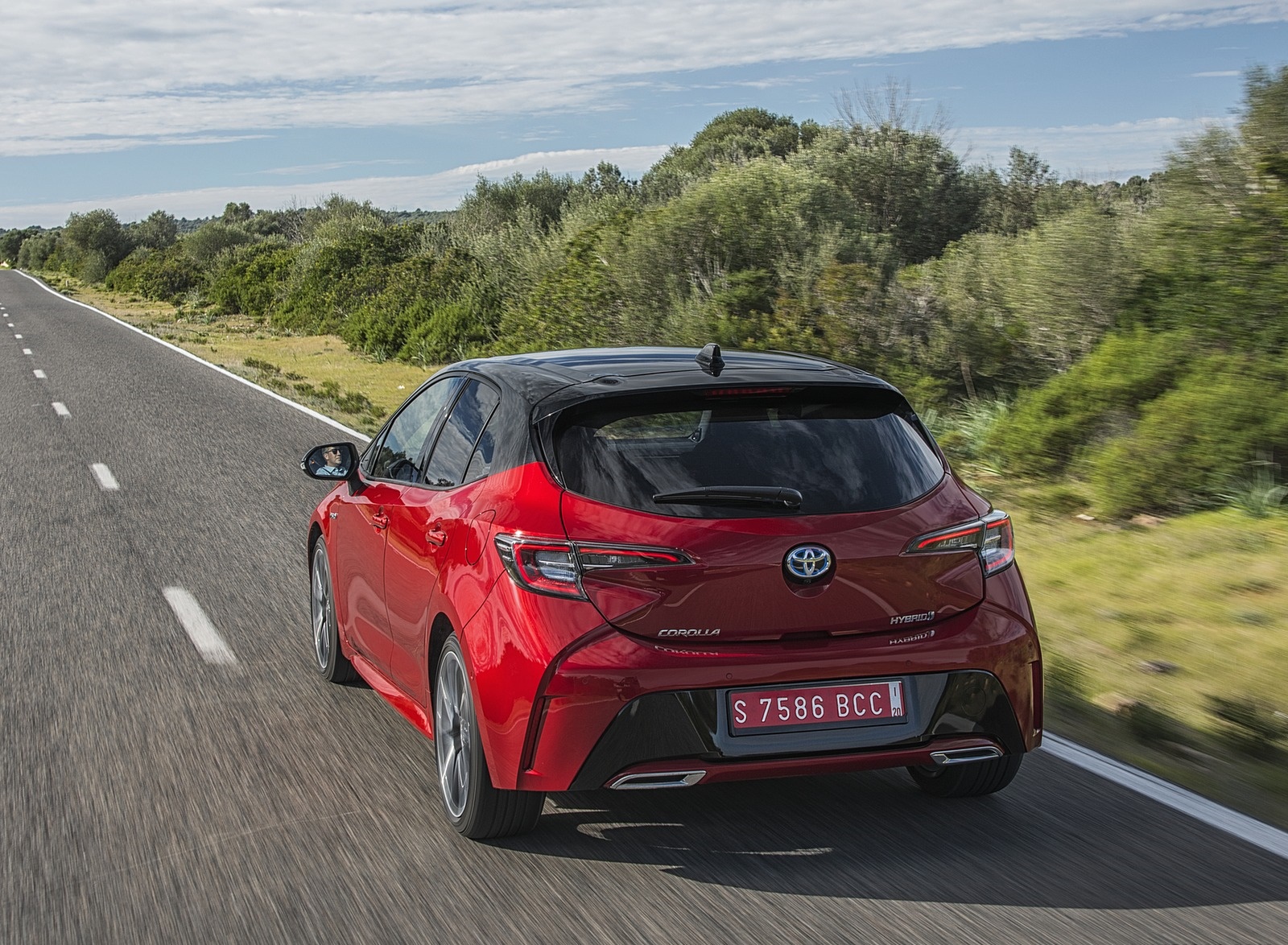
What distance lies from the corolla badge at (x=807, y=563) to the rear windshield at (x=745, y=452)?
13cm

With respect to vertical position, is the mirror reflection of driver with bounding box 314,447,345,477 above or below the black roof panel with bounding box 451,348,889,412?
below

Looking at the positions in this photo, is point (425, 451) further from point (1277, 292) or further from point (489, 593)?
point (1277, 292)

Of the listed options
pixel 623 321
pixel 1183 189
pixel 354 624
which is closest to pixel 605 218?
pixel 623 321

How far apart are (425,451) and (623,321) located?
15.7 metres

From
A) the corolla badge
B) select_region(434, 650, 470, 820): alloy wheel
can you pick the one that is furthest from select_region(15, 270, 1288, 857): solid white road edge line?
select_region(434, 650, 470, 820): alloy wheel

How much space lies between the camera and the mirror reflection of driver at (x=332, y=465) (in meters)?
5.99

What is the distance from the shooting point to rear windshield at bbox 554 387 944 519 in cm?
411

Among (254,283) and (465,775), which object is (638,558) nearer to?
(465,775)

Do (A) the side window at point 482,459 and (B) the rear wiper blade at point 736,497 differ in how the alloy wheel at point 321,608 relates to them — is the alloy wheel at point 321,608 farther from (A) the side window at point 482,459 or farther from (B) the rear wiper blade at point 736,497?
(B) the rear wiper blade at point 736,497

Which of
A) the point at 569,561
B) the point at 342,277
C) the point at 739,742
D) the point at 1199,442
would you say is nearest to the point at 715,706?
the point at 739,742

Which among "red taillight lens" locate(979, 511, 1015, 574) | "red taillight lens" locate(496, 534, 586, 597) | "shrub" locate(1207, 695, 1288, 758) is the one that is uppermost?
"red taillight lens" locate(496, 534, 586, 597)

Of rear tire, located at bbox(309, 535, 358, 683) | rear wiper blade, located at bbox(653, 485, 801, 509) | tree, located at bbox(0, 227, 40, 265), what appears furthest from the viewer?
tree, located at bbox(0, 227, 40, 265)

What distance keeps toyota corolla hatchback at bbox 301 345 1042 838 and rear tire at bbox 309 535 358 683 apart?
167cm

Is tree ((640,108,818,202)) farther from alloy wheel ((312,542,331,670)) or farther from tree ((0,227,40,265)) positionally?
tree ((0,227,40,265))
